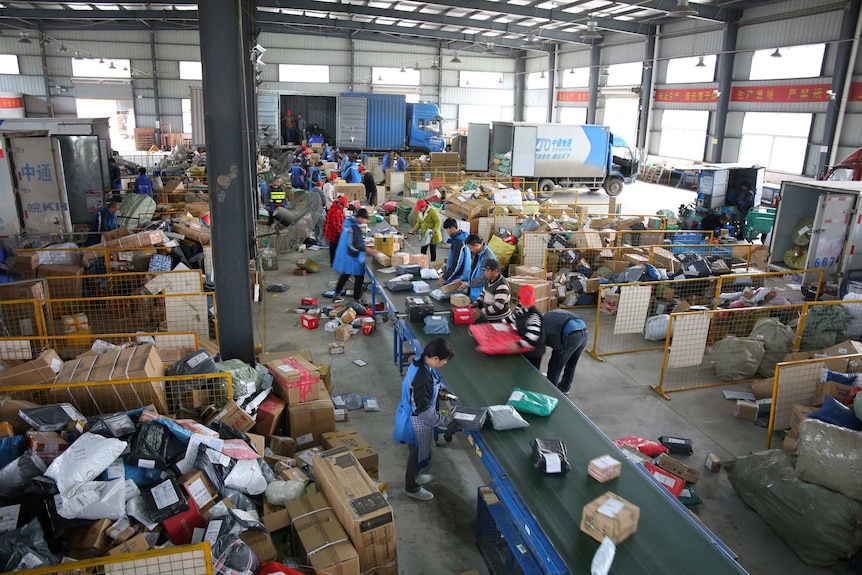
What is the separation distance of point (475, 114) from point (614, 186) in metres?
17.6

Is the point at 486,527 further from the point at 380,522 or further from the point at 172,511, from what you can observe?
the point at 172,511

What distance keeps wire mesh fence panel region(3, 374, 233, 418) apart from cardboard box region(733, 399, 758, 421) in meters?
5.56

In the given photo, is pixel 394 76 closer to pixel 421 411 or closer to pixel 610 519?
pixel 421 411

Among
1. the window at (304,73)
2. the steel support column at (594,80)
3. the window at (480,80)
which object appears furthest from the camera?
the window at (480,80)

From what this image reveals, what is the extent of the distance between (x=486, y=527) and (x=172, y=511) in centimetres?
224

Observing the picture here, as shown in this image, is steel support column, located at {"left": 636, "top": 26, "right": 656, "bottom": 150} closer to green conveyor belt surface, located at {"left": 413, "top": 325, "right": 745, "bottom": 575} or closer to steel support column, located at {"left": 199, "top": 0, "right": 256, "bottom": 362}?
steel support column, located at {"left": 199, "top": 0, "right": 256, "bottom": 362}

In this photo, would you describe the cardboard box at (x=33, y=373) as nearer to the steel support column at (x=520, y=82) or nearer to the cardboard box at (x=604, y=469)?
the cardboard box at (x=604, y=469)

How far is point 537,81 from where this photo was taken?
36.3 m

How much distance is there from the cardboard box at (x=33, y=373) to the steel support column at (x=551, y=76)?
32.5 metres

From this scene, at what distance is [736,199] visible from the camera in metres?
15.2

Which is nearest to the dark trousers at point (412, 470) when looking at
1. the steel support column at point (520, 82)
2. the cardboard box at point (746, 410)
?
the cardboard box at point (746, 410)

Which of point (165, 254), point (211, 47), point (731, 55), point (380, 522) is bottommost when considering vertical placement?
point (380, 522)

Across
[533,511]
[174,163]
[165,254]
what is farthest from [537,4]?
[533,511]

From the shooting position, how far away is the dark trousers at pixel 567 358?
625 centimetres
